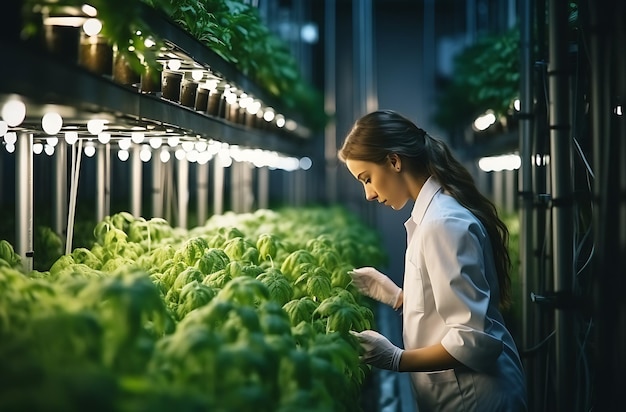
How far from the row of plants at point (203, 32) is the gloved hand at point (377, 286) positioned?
1.26 meters

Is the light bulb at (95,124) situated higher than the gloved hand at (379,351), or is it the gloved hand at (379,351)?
the light bulb at (95,124)

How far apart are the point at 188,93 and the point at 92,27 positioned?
165 centimetres

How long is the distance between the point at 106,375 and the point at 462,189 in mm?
2049

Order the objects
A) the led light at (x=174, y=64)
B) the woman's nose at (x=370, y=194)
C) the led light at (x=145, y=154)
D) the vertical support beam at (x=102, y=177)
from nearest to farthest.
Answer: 1. the woman's nose at (x=370, y=194)
2. the led light at (x=174, y=64)
3. the led light at (x=145, y=154)
4. the vertical support beam at (x=102, y=177)

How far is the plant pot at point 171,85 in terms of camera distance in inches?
158

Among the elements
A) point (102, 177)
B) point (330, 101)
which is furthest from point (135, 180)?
point (330, 101)

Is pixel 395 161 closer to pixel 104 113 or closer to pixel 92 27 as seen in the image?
pixel 104 113

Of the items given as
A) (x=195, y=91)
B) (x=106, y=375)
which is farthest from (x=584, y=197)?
(x=106, y=375)

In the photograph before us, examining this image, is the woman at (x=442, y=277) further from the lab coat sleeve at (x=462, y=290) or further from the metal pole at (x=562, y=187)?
the metal pole at (x=562, y=187)

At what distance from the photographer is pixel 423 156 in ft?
11.1

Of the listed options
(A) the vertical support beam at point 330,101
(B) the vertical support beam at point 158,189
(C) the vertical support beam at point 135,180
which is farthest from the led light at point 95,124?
(A) the vertical support beam at point 330,101

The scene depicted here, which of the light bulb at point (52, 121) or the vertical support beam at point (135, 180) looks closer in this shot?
the light bulb at point (52, 121)

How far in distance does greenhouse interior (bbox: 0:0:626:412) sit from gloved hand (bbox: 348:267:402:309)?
0.04 metres

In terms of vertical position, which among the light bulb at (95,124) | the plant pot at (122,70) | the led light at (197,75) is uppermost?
the led light at (197,75)
